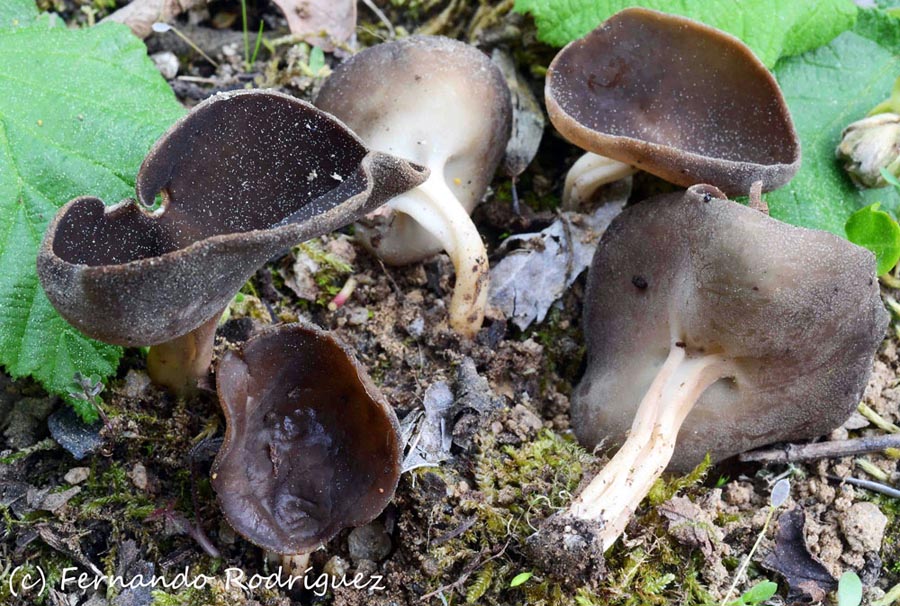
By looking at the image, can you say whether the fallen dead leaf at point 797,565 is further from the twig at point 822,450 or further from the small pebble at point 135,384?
the small pebble at point 135,384

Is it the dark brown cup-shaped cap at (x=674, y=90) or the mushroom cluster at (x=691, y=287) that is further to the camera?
the dark brown cup-shaped cap at (x=674, y=90)

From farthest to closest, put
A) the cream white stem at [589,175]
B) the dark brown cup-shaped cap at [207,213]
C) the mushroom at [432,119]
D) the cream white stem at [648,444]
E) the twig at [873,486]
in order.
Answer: the cream white stem at [589,175], the mushroom at [432,119], the twig at [873,486], the cream white stem at [648,444], the dark brown cup-shaped cap at [207,213]

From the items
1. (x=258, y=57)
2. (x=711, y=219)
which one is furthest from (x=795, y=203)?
(x=258, y=57)

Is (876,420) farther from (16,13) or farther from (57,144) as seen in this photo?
(16,13)

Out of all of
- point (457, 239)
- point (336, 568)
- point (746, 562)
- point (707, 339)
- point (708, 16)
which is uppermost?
point (708, 16)

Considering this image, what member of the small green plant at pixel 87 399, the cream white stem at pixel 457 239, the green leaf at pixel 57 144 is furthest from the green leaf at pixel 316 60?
the small green plant at pixel 87 399

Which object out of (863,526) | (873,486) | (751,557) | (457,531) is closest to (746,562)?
(751,557)

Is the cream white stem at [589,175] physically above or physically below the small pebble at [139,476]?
above
